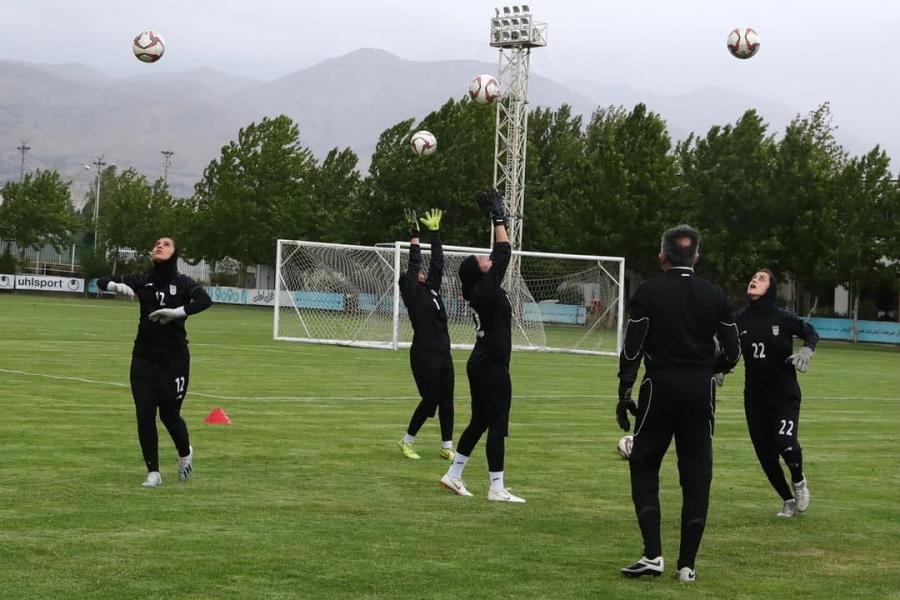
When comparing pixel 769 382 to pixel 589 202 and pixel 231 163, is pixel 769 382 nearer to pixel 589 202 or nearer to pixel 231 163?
pixel 589 202

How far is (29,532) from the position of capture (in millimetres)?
9031

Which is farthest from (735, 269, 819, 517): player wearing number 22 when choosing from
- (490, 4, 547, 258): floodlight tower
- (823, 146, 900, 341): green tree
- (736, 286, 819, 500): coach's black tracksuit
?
(823, 146, 900, 341): green tree

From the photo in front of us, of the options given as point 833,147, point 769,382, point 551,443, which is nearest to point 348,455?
point 551,443

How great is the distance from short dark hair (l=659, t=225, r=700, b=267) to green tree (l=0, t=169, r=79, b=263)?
9018cm

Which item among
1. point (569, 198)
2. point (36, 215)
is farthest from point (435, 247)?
point (36, 215)

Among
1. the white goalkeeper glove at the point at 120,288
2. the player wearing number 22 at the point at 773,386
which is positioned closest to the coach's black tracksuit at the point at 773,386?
the player wearing number 22 at the point at 773,386

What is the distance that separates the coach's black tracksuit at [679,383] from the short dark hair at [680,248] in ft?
0.18

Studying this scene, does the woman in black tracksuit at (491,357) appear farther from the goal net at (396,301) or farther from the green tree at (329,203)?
the green tree at (329,203)

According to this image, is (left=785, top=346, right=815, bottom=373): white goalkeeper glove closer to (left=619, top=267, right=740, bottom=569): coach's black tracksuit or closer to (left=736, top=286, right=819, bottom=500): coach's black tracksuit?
(left=736, top=286, right=819, bottom=500): coach's black tracksuit

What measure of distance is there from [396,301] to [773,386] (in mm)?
26146

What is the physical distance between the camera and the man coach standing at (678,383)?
8203 millimetres

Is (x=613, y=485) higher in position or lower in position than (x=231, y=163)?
lower

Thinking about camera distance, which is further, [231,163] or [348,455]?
[231,163]

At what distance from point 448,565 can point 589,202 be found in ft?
204
